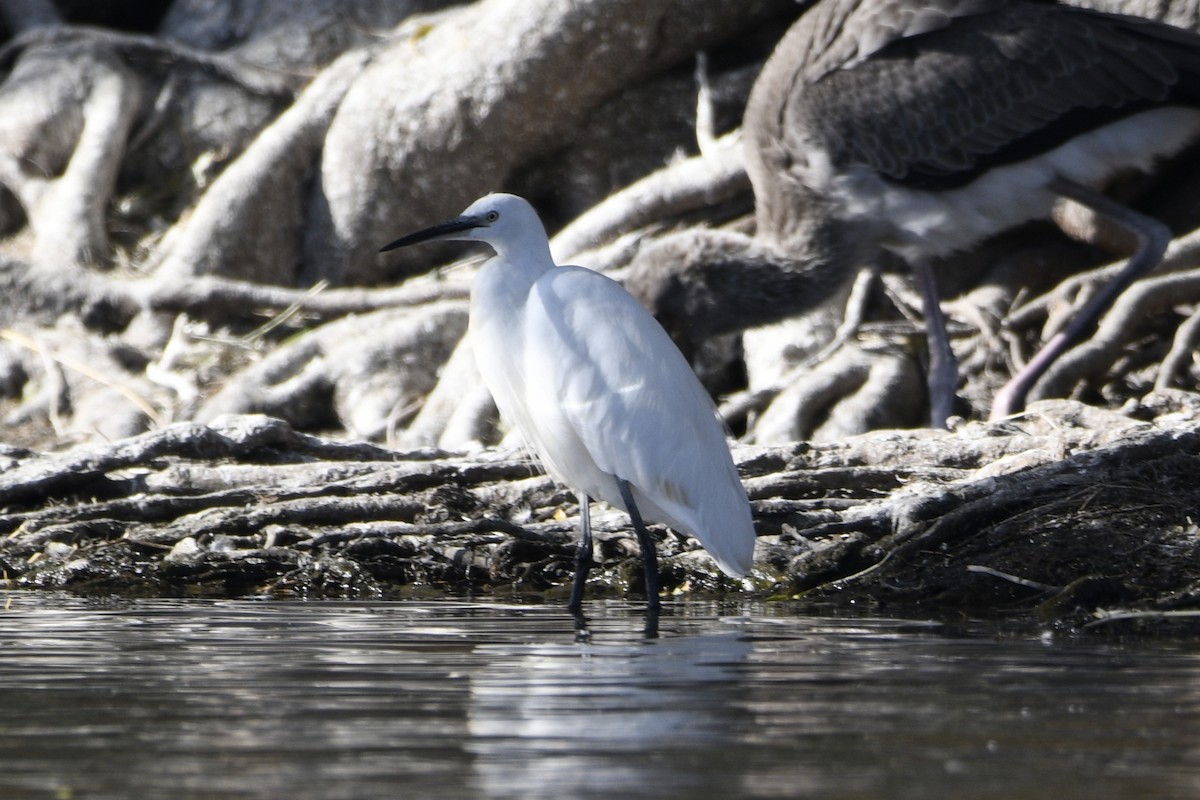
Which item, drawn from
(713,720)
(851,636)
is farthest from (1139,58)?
(713,720)

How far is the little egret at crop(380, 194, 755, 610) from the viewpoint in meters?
5.06

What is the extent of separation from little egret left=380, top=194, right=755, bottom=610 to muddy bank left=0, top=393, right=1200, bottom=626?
0.34 meters

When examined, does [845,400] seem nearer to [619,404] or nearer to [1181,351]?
[1181,351]

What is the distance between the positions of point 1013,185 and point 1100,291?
59 centimetres

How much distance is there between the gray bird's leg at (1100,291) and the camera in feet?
23.5

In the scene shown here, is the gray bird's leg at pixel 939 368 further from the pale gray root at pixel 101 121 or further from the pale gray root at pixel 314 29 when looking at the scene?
the pale gray root at pixel 101 121

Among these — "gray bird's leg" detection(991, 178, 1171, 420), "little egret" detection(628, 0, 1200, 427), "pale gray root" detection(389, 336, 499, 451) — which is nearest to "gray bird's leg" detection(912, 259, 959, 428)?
"little egret" detection(628, 0, 1200, 427)

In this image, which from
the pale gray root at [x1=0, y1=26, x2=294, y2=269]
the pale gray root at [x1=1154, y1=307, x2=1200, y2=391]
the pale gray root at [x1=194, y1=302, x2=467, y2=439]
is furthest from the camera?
the pale gray root at [x1=0, y1=26, x2=294, y2=269]

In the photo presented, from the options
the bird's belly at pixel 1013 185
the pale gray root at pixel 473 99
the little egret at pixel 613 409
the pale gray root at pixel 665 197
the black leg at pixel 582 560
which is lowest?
the black leg at pixel 582 560

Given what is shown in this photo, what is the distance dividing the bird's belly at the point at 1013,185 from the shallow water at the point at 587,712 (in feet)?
11.3

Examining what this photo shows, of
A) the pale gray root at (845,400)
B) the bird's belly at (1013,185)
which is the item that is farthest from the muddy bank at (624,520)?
the pale gray root at (845,400)

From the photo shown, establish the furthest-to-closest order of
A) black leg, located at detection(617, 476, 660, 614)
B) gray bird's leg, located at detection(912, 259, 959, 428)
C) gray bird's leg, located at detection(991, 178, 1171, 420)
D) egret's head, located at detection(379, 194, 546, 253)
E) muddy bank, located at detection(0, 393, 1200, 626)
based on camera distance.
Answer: gray bird's leg, located at detection(912, 259, 959, 428), gray bird's leg, located at detection(991, 178, 1171, 420), egret's head, located at detection(379, 194, 546, 253), black leg, located at detection(617, 476, 660, 614), muddy bank, located at detection(0, 393, 1200, 626)

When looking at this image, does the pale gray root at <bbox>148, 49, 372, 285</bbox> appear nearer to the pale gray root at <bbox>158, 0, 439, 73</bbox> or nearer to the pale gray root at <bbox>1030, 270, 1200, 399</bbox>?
the pale gray root at <bbox>158, 0, 439, 73</bbox>

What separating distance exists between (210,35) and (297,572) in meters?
7.65
